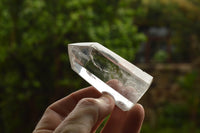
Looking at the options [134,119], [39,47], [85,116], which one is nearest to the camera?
[85,116]

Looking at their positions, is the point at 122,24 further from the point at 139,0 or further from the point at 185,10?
the point at 185,10

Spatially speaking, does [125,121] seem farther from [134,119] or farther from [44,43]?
[44,43]

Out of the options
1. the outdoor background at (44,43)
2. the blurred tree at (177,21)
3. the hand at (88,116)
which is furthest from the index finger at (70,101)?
the blurred tree at (177,21)

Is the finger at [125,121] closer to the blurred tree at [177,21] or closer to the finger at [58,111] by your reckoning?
the finger at [58,111]

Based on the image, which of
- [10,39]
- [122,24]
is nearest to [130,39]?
[122,24]

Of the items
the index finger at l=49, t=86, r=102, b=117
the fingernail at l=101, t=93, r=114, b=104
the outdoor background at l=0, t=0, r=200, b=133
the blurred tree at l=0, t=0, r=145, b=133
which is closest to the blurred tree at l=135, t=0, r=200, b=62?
the outdoor background at l=0, t=0, r=200, b=133

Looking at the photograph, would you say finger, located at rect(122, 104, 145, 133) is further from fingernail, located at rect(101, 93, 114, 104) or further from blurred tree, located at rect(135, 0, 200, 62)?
blurred tree, located at rect(135, 0, 200, 62)

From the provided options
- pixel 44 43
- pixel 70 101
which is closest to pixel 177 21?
pixel 44 43
